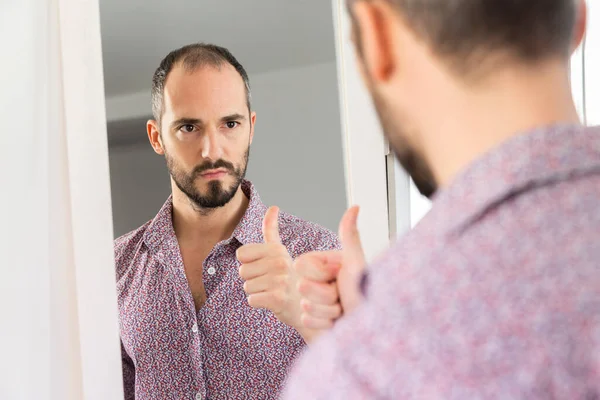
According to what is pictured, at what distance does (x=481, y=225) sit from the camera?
0.26 m

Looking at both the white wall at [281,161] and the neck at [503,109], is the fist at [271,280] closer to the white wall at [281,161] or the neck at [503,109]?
the white wall at [281,161]

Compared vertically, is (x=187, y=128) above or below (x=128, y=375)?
above

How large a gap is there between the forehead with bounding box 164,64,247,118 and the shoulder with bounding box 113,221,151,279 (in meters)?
0.15

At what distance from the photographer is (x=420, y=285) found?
253 millimetres

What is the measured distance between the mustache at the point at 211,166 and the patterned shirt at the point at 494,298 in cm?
53

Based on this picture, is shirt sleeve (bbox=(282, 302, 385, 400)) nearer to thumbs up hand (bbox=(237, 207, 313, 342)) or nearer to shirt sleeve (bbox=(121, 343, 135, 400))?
→ thumbs up hand (bbox=(237, 207, 313, 342))

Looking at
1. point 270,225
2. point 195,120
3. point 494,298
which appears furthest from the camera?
point 195,120

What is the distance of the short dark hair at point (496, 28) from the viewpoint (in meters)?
0.29

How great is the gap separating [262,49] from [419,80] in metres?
0.52

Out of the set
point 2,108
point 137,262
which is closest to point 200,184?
point 137,262

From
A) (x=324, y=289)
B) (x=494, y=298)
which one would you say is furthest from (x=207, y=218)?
(x=494, y=298)

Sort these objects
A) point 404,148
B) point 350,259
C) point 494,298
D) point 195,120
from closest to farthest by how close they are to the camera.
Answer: point 494,298 < point 404,148 < point 350,259 < point 195,120

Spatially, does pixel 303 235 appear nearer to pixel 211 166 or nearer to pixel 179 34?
pixel 211 166

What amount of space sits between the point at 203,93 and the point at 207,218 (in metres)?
0.15
